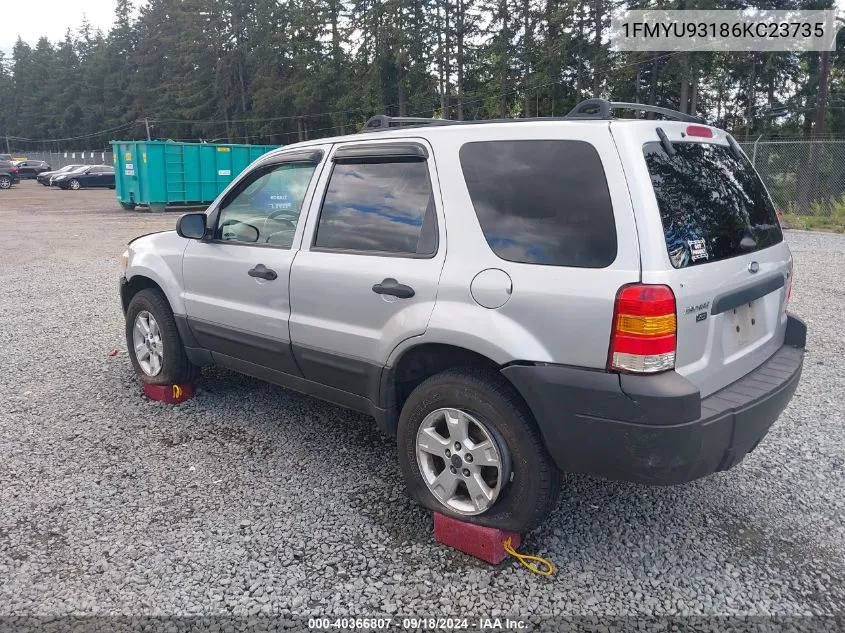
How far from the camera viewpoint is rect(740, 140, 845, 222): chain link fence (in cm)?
1895

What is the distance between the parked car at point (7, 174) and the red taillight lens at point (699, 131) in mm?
45108

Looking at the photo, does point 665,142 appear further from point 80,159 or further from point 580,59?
point 80,159

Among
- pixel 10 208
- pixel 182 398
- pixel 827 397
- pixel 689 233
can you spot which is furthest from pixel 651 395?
pixel 10 208

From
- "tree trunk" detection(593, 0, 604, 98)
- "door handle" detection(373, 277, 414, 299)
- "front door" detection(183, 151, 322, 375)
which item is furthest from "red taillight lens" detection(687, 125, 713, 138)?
"tree trunk" detection(593, 0, 604, 98)

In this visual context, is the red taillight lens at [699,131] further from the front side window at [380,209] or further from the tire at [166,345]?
the tire at [166,345]

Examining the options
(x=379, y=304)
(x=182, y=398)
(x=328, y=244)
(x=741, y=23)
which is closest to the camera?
(x=379, y=304)

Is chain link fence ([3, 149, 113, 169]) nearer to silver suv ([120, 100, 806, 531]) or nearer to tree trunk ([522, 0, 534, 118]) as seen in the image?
tree trunk ([522, 0, 534, 118])

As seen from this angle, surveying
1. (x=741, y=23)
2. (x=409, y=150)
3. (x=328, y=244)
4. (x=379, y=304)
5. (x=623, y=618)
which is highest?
(x=741, y=23)

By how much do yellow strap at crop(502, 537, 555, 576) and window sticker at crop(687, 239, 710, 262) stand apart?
4.82ft

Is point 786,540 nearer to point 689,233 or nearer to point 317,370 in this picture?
point 689,233

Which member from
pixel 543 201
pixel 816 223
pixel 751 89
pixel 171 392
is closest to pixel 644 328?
pixel 543 201

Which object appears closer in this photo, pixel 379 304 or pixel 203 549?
pixel 203 549

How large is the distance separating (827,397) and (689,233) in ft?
10.2

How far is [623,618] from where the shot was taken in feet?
8.45
